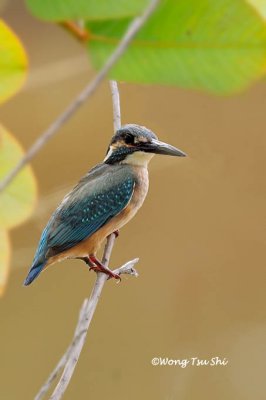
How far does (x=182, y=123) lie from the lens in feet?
7.32

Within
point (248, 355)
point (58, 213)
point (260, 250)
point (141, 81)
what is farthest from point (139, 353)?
point (141, 81)

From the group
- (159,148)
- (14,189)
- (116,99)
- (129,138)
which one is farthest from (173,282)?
(14,189)

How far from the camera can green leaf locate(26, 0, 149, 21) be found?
18cm

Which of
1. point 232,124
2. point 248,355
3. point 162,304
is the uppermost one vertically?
point 232,124

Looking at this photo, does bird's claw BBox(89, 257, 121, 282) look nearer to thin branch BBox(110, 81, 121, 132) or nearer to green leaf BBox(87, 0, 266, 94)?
thin branch BBox(110, 81, 121, 132)

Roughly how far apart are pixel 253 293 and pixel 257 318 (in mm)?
90

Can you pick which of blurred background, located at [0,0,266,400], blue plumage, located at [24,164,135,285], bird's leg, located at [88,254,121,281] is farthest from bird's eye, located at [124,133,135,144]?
blurred background, located at [0,0,266,400]

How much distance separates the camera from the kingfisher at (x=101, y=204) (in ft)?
4.09

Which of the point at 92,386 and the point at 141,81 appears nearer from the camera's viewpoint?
the point at 141,81

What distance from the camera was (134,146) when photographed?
1.30 m

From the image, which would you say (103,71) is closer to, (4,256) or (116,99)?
(4,256)

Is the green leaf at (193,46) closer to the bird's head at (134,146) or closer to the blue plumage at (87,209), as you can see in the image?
the bird's head at (134,146)

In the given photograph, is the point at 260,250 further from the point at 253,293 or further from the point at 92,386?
the point at 92,386

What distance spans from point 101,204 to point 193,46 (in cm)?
118
